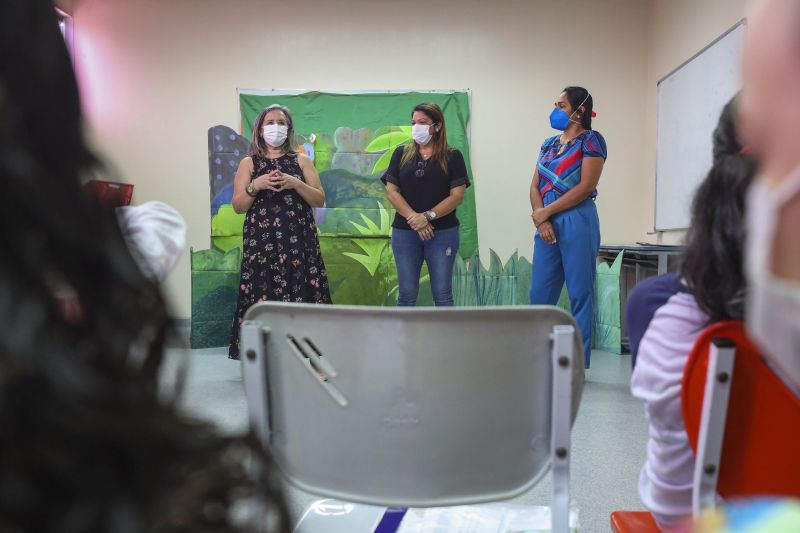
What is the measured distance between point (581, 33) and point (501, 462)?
449 cm

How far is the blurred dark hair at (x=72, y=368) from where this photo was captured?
22 centimetres

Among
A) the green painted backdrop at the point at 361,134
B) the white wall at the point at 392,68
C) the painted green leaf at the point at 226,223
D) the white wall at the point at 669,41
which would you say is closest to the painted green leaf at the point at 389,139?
the green painted backdrop at the point at 361,134

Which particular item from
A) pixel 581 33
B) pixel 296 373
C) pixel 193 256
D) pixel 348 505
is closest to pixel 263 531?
pixel 296 373

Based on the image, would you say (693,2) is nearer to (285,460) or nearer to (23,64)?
(285,460)

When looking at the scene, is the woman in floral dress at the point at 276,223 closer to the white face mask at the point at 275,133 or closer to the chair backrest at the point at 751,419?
the white face mask at the point at 275,133

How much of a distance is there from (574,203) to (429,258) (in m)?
0.80

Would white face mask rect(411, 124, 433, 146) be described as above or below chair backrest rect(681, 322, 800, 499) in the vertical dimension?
above

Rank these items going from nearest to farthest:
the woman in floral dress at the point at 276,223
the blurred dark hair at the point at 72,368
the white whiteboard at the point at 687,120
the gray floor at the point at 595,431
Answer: the blurred dark hair at the point at 72,368, the gray floor at the point at 595,431, the woman in floral dress at the point at 276,223, the white whiteboard at the point at 687,120

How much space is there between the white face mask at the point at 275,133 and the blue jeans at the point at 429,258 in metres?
0.76

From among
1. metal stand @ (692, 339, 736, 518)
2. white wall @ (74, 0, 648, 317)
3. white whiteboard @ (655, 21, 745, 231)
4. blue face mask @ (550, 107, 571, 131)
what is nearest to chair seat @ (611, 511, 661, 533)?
metal stand @ (692, 339, 736, 518)

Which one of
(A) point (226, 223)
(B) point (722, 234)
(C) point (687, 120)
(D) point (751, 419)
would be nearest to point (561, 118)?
(C) point (687, 120)

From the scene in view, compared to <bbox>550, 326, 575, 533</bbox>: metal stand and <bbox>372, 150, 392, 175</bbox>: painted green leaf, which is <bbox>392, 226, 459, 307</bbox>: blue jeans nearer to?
<bbox>372, 150, 392, 175</bbox>: painted green leaf

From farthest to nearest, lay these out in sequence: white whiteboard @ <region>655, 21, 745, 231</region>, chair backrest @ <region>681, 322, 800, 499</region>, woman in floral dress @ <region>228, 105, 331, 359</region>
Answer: white whiteboard @ <region>655, 21, 745, 231</region>, woman in floral dress @ <region>228, 105, 331, 359</region>, chair backrest @ <region>681, 322, 800, 499</region>

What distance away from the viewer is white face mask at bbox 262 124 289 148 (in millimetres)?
2848
